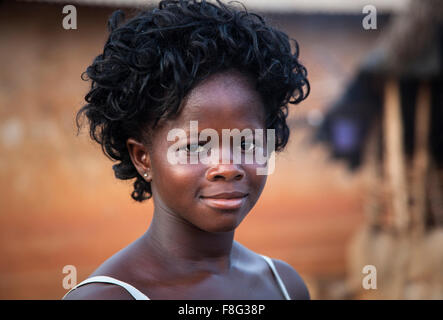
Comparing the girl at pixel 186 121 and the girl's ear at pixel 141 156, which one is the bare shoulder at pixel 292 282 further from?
the girl's ear at pixel 141 156

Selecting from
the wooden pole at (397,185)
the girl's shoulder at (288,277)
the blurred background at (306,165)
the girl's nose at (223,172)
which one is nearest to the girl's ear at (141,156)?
the girl's nose at (223,172)

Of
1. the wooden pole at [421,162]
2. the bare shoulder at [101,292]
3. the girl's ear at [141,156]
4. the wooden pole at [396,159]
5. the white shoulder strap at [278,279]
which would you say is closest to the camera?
the bare shoulder at [101,292]

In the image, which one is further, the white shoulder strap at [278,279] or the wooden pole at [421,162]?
the wooden pole at [421,162]

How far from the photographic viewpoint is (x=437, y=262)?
4.75 m

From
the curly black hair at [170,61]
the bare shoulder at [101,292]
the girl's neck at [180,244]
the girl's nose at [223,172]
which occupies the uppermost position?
the curly black hair at [170,61]

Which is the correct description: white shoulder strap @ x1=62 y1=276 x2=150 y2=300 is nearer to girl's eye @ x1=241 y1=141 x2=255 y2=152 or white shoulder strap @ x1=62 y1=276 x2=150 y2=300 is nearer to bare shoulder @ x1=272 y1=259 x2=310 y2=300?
girl's eye @ x1=241 y1=141 x2=255 y2=152

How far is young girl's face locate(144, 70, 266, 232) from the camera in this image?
50.1 inches

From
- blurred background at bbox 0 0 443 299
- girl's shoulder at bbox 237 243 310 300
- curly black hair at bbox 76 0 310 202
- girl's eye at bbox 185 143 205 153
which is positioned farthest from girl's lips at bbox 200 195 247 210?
blurred background at bbox 0 0 443 299

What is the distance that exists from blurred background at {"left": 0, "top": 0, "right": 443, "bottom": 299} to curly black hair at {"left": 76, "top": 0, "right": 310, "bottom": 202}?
13.3ft

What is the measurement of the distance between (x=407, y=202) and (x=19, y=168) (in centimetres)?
502

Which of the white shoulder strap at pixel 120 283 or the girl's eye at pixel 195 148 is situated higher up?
the girl's eye at pixel 195 148

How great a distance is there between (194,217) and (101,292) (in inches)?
13.4

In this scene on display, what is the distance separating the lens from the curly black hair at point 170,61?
4.34ft
